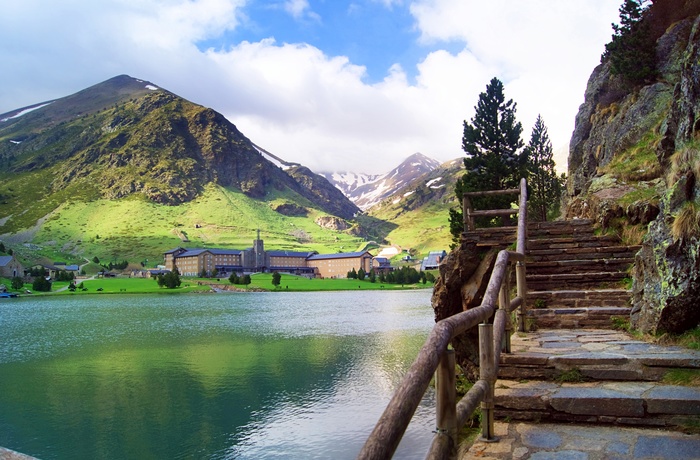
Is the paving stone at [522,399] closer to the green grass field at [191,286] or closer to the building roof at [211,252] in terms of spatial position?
the green grass field at [191,286]

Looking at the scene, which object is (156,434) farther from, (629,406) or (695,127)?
(695,127)

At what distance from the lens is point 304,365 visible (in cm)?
2541

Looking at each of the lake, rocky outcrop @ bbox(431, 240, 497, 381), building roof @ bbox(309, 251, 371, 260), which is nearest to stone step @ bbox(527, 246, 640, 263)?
rocky outcrop @ bbox(431, 240, 497, 381)

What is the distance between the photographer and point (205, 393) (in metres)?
20.5

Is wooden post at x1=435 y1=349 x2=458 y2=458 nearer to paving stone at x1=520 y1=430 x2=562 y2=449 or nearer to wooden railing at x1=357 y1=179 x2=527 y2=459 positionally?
wooden railing at x1=357 y1=179 x2=527 y2=459

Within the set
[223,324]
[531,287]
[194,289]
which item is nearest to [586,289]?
[531,287]

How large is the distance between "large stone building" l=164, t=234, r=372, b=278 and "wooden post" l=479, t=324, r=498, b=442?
159 metres

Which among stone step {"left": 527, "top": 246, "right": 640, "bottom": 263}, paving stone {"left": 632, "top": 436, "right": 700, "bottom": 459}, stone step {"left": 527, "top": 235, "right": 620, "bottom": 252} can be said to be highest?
stone step {"left": 527, "top": 235, "right": 620, "bottom": 252}

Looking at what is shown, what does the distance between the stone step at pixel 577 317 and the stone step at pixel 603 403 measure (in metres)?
3.28

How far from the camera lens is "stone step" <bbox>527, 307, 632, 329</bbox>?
27.5ft

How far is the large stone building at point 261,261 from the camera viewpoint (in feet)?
542

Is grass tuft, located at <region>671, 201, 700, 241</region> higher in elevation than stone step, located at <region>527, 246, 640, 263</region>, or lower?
higher

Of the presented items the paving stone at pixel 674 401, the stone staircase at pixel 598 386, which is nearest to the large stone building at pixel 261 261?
the stone staircase at pixel 598 386

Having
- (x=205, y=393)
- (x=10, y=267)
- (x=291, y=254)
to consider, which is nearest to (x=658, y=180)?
(x=205, y=393)
